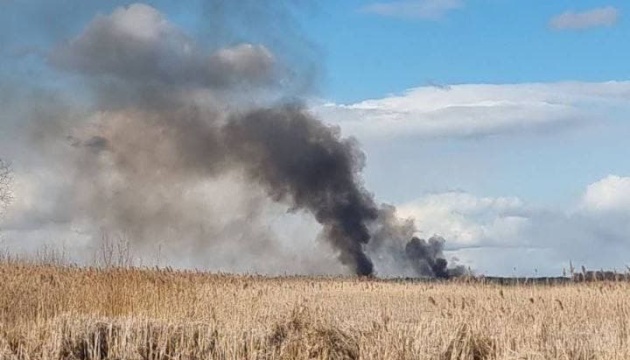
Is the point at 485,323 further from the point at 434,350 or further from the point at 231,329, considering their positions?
the point at 231,329

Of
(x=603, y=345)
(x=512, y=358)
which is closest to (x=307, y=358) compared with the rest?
(x=512, y=358)

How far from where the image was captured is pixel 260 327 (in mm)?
12750

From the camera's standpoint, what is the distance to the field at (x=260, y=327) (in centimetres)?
1129

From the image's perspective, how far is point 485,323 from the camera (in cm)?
1308

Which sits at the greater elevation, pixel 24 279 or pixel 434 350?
pixel 24 279

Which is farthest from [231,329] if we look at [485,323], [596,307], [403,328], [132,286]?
[596,307]

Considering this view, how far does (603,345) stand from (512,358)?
1.66 m

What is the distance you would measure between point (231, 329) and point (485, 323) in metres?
3.34

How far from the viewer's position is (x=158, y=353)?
11727 mm

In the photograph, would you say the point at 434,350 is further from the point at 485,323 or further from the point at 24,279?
the point at 24,279

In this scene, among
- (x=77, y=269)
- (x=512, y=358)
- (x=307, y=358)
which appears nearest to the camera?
(x=512, y=358)

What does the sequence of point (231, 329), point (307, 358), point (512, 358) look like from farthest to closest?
1. point (231, 329)
2. point (307, 358)
3. point (512, 358)

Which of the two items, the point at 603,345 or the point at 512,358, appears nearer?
the point at 512,358

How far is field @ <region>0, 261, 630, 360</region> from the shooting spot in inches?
444
